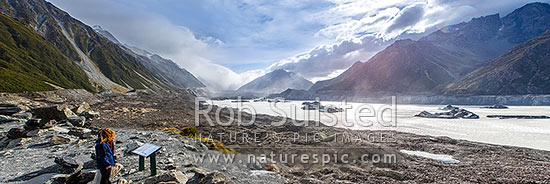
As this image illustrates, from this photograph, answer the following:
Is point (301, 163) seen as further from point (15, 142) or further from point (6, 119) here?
point (6, 119)

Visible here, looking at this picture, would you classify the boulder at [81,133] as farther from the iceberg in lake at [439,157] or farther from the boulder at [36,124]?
the iceberg in lake at [439,157]

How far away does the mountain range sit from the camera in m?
52.2

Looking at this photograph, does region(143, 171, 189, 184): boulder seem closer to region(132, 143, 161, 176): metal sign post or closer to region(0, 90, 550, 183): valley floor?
region(0, 90, 550, 183): valley floor

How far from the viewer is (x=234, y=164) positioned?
11.7 m

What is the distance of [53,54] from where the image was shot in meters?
72.2

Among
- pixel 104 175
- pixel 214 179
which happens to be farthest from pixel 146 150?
pixel 214 179

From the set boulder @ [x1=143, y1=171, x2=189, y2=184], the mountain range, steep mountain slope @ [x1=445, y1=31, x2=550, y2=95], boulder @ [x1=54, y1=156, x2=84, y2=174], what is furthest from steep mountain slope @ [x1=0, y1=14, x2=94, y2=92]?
steep mountain slope @ [x1=445, y1=31, x2=550, y2=95]

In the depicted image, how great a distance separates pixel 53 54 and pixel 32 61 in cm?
1228

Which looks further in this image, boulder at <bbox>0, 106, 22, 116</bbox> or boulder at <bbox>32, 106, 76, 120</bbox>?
boulder at <bbox>0, 106, 22, 116</bbox>

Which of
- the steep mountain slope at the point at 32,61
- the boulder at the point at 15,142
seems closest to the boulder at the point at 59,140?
the boulder at the point at 15,142

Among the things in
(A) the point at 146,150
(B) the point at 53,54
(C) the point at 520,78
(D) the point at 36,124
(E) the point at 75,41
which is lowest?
(A) the point at 146,150

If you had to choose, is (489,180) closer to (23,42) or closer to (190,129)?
(190,129)

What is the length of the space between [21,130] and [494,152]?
30605mm

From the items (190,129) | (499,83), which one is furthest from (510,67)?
(190,129)
